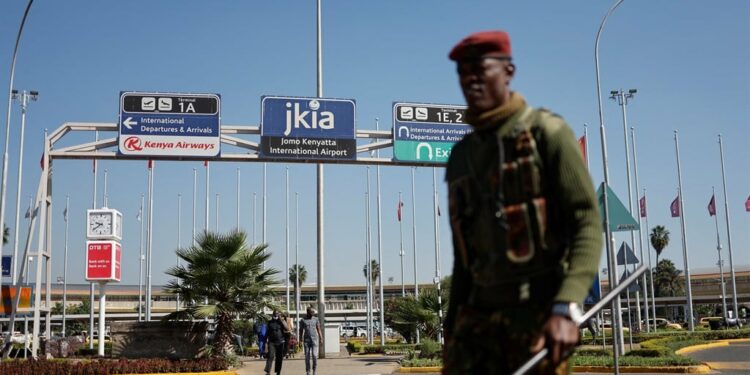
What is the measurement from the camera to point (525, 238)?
256cm

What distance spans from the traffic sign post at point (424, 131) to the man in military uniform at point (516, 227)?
21123 mm

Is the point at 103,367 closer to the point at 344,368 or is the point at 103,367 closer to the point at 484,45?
the point at 344,368

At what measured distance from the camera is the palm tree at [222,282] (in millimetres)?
20281

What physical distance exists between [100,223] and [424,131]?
32.3 ft

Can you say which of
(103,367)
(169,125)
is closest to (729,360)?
(103,367)

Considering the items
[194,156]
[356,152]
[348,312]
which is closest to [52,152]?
[194,156]

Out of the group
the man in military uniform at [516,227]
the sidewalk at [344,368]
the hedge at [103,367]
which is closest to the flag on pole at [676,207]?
the sidewalk at [344,368]

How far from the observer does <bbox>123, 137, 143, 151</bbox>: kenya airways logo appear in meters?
21.7

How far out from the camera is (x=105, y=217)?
21812 millimetres

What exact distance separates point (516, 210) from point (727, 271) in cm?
11246

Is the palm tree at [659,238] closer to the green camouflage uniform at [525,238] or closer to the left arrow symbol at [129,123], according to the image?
the left arrow symbol at [129,123]

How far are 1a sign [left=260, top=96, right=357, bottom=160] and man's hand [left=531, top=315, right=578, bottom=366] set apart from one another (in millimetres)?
20461

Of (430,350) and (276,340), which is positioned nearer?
(276,340)

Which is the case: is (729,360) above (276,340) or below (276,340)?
below
